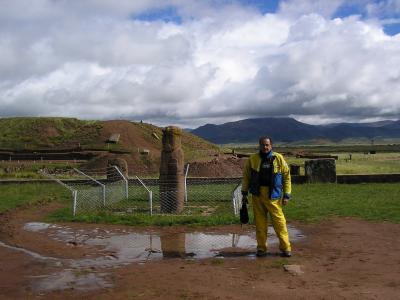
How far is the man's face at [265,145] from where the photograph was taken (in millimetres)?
9844

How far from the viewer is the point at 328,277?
8.12m

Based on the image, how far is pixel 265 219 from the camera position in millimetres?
10047

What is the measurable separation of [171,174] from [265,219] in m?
6.73

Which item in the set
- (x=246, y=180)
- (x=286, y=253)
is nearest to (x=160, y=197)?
(x=246, y=180)

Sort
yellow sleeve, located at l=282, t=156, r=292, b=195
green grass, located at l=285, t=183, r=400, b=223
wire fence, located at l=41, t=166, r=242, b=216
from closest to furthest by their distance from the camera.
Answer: yellow sleeve, located at l=282, t=156, r=292, b=195 < green grass, located at l=285, t=183, r=400, b=223 < wire fence, located at l=41, t=166, r=242, b=216

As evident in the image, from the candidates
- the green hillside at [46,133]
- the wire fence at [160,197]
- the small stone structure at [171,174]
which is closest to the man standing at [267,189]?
the wire fence at [160,197]

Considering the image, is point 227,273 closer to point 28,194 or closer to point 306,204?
point 306,204

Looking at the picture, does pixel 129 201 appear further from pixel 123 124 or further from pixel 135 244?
pixel 123 124

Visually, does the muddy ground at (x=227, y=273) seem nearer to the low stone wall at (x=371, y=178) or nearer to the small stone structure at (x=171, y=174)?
the small stone structure at (x=171, y=174)

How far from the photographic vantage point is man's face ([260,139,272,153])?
32.3ft

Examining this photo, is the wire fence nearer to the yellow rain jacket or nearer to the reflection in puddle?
the reflection in puddle

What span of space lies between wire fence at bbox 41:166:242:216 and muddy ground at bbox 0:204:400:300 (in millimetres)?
4154

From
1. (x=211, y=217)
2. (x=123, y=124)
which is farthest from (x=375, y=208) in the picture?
(x=123, y=124)

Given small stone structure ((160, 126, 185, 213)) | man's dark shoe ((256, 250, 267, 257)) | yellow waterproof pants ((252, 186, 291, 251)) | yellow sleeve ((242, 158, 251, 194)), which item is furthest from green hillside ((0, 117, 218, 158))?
man's dark shoe ((256, 250, 267, 257))
